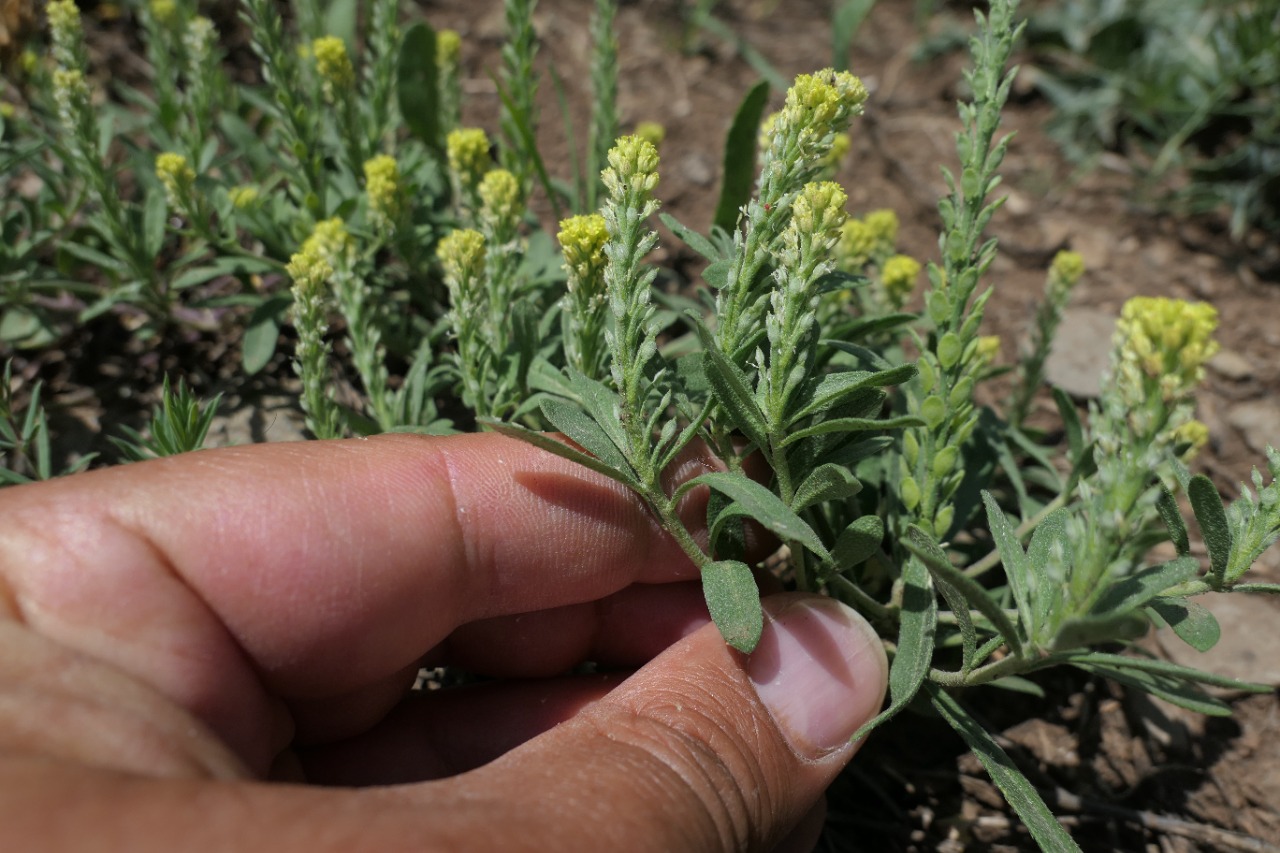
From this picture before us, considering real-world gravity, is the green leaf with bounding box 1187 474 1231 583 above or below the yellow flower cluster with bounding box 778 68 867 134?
below

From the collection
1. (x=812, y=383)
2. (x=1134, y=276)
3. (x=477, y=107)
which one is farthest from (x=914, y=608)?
(x=477, y=107)

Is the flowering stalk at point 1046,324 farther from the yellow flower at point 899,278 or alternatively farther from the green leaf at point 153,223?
the green leaf at point 153,223

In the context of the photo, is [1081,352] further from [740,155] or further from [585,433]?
[585,433]

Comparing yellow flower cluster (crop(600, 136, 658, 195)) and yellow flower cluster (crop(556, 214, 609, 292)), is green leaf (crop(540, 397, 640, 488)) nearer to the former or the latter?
yellow flower cluster (crop(556, 214, 609, 292))

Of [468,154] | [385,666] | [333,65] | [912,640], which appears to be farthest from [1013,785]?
[333,65]

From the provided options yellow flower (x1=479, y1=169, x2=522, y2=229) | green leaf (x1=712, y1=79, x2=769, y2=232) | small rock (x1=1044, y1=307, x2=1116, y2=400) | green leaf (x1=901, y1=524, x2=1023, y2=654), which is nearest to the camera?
green leaf (x1=901, y1=524, x2=1023, y2=654)

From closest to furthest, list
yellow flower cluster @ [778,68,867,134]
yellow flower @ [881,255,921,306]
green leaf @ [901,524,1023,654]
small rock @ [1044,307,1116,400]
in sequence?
1. green leaf @ [901,524,1023,654]
2. yellow flower cluster @ [778,68,867,134]
3. yellow flower @ [881,255,921,306]
4. small rock @ [1044,307,1116,400]

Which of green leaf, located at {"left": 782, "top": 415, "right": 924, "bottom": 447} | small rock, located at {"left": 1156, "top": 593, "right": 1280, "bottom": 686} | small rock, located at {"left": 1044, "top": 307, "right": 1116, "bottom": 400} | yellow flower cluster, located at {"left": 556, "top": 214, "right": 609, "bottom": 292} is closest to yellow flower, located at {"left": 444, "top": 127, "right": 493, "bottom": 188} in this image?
yellow flower cluster, located at {"left": 556, "top": 214, "right": 609, "bottom": 292}
